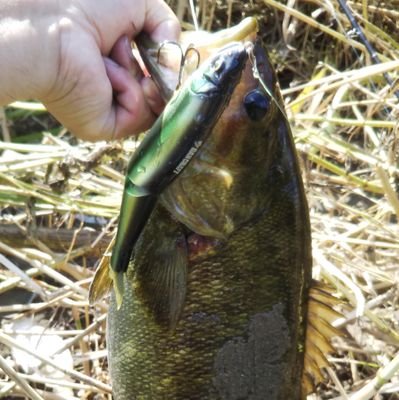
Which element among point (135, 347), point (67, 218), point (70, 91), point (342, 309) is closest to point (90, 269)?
point (67, 218)

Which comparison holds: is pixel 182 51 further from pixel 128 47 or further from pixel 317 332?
pixel 317 332

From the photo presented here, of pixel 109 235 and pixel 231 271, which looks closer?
pixel 231 271

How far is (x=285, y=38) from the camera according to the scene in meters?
3.90

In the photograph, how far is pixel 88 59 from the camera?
1.70 m

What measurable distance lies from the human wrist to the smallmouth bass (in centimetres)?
40

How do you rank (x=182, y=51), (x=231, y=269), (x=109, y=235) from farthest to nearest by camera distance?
(x=109, y=235) → (x=231, y=269) → (x=182, y=51)

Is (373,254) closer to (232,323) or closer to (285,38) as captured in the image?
(232,323)

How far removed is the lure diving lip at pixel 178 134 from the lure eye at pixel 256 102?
174mm

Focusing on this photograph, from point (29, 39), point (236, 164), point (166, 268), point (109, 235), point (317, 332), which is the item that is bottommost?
point (109, 235)

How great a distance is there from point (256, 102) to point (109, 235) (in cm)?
149

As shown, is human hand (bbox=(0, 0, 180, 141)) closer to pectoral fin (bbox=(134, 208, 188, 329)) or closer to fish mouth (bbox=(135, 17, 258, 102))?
fish mouth (bbox=(135, 17, 258, 102))

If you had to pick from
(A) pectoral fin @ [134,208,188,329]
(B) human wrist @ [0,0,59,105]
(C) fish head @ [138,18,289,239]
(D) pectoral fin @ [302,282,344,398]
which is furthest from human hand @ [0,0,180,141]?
(D) pectoral fin @ [302,282,344,398]

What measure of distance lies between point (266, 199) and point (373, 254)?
4.01 feet

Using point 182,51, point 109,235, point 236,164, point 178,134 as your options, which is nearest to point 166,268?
point 236,164
